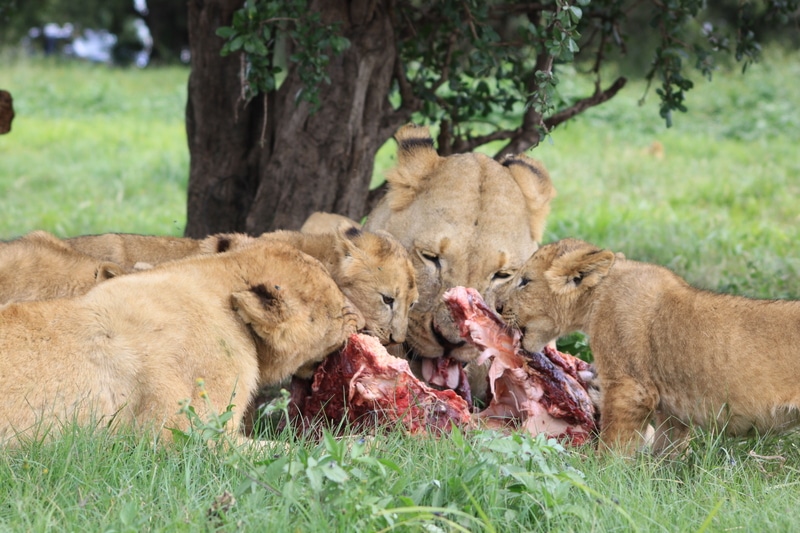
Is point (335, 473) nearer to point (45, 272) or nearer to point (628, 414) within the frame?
point (628, 414)

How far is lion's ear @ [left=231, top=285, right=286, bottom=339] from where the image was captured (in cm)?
411

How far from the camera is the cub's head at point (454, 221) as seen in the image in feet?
16.5

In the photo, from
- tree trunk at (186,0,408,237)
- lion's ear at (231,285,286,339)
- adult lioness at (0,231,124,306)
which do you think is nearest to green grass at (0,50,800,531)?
lion's ear at (231,285,286,339)

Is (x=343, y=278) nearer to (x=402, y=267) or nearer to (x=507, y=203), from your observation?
(x=402, y=267)

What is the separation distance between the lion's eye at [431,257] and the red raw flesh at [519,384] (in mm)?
361

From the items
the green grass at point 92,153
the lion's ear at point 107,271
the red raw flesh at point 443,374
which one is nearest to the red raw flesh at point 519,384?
the red raw flesh at point 443,374

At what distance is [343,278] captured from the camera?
483cm

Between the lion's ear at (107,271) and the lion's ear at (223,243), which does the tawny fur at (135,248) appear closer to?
the lion's ear at (223,243)

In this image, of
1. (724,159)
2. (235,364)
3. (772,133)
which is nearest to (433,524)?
(235,364)

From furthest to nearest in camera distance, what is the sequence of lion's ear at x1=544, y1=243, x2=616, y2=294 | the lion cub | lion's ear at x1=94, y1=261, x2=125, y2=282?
lion's ear at x1=94, y1=261, x2=125, y2=282
lion's ear at x1=544, y1=243, x2=616, y2=294
the lion cub

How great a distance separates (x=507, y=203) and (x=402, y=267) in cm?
84

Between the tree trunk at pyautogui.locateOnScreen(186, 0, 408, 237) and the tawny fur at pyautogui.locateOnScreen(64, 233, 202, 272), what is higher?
the tree trunk at pyautogui.locateOnScreen(186, 0, 408, 237)

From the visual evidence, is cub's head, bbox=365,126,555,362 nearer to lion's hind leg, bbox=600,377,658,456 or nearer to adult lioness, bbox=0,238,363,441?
adult lioness, bbox=0,238,363,441

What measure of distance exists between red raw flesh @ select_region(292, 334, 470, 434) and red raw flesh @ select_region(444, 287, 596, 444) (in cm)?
26
